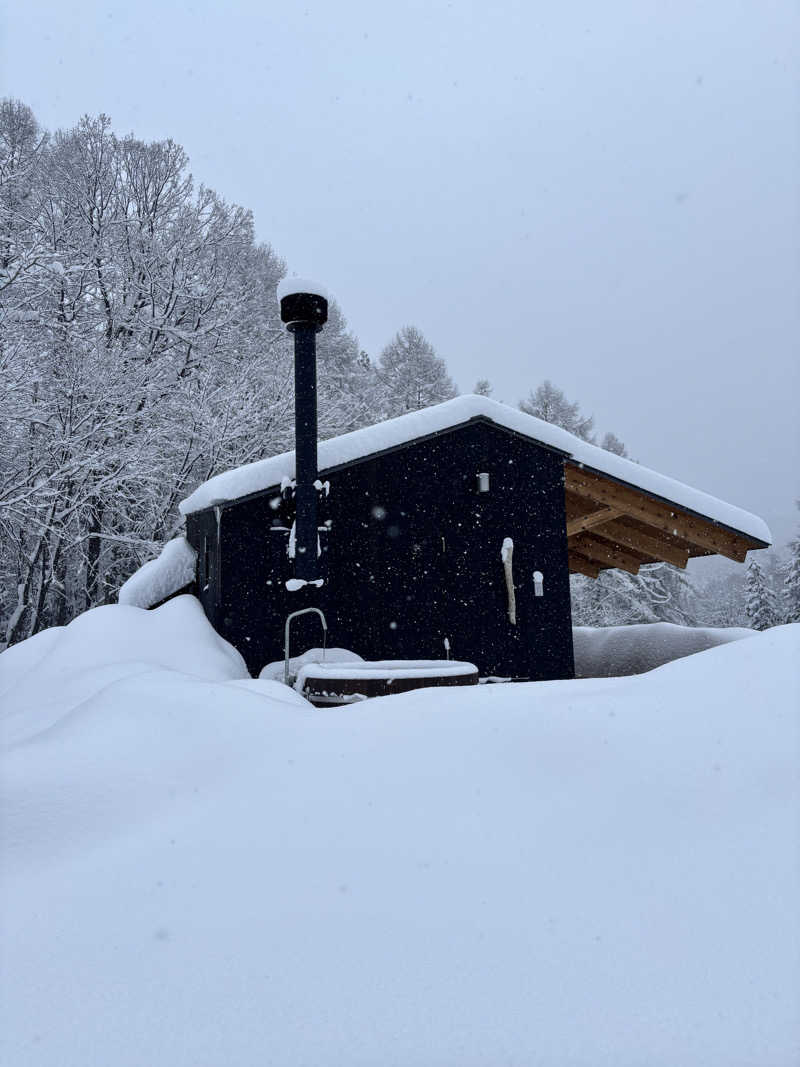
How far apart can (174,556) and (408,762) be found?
773 centimetres

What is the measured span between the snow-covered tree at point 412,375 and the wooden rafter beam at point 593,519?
47.1 feet

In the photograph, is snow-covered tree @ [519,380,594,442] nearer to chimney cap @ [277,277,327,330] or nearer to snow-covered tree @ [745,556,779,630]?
snow-covered tree @ [745,556,779,630]

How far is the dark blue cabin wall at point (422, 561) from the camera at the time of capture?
755cm

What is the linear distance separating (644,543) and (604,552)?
6.44 ft

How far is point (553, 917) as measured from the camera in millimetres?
1623

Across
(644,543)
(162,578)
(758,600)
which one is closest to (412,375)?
(644,543)

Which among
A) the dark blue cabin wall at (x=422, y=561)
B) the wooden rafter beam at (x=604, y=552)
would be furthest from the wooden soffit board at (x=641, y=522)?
the wooden rafter beam at (x=604, y=552)

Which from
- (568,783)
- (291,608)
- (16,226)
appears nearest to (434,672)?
(291,608)

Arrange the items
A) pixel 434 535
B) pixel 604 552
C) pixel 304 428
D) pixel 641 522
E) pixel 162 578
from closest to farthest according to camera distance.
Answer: pixel 304 428 < pixel 434 535 < pixel 162 578 < pixel 641 522 < pixel 604 552

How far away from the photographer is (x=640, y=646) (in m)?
11.8

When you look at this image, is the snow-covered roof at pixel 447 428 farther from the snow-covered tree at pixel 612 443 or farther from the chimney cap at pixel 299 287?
the snow-covered tree at pixel 612 443

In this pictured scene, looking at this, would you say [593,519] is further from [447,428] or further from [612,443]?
[612,443]

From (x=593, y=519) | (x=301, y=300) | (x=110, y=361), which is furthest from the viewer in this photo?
(x=110, y=361)

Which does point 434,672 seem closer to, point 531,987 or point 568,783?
point 568,783
